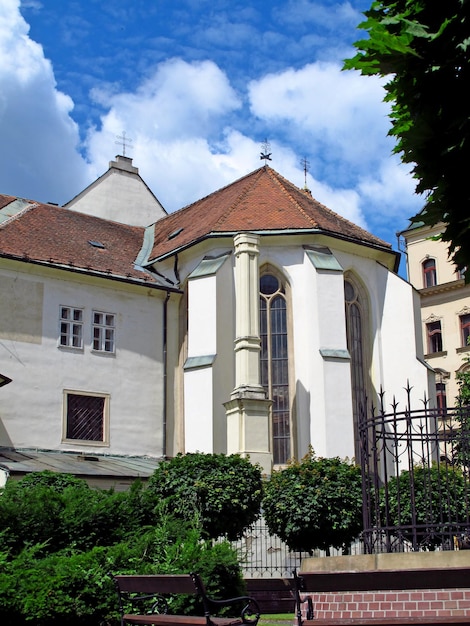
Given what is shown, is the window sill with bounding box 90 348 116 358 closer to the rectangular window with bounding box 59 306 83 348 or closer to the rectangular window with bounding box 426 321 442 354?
the rectangular window with bounding box 59 306 83 348

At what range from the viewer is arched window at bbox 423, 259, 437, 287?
49844 mm

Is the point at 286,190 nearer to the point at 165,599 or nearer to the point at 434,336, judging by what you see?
the point at 434,336

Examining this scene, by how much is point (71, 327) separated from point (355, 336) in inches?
377

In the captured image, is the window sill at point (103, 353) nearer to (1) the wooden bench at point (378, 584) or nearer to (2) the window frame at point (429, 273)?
(1) the wooden bench at point (378, 584)

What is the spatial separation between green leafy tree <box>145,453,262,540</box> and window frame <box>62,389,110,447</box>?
6.46 meters

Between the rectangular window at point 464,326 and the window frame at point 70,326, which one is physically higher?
the rectangular window at point 464,326

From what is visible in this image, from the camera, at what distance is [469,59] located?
24.2ft

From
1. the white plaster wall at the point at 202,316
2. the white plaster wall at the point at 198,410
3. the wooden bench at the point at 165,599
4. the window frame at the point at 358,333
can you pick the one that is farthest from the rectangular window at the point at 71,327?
the wooden bench at the point at 165,599

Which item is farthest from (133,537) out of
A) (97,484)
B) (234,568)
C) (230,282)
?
(230,282)

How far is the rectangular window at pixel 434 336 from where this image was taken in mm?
48875

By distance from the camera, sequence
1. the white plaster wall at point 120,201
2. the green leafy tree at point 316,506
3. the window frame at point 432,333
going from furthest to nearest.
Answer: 1. the window frame at point 432,333
2. the white plaster wall at point 120,201
3. the green leafy tree at point 316,506

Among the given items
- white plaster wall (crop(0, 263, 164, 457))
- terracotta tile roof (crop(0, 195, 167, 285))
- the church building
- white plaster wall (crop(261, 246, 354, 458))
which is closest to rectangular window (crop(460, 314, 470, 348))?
the church building

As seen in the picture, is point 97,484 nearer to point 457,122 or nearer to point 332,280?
point 332,280

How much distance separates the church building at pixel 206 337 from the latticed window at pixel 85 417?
0.04m
